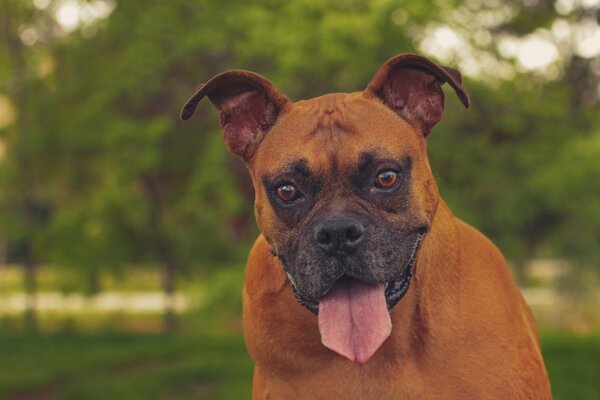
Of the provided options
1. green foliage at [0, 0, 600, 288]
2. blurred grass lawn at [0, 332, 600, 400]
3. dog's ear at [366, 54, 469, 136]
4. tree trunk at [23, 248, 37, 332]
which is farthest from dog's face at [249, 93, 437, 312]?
tree trunk at [23, 248, 37, 332]

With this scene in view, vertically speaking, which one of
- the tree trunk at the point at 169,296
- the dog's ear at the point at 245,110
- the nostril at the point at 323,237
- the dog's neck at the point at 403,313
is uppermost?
the dog's ear at the point at 245,110

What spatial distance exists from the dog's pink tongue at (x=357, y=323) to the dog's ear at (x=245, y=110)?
2.95 feet

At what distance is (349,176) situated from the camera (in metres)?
3.69

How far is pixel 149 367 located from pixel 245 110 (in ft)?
32.6

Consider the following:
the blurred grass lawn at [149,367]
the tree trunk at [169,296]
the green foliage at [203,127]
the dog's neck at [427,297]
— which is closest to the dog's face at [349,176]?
the dog's neck at [427,297]

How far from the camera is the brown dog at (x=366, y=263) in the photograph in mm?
3648

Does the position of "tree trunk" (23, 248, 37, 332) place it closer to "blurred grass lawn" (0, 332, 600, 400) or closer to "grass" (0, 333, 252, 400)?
"grass" (0, 333, 252, 400)

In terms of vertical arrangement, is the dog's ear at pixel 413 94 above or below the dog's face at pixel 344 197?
above

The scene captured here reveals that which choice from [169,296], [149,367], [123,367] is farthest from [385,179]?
[169,296]

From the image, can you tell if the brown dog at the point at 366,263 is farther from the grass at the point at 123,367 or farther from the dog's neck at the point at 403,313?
the grass at the point at 123,367

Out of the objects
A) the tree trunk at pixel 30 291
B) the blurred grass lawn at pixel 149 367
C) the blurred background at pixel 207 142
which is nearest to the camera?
the blurred grass lawn at pixel 149 367

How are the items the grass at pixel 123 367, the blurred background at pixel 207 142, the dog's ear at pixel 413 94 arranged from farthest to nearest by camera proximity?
the blurred background at pixel 207 142 < the grass at pixel 123 367 < the dog's ear at pixel 413 94

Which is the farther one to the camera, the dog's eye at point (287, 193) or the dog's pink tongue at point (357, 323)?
the dog's eye at point (287, 193)

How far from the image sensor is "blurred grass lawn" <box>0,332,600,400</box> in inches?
406
